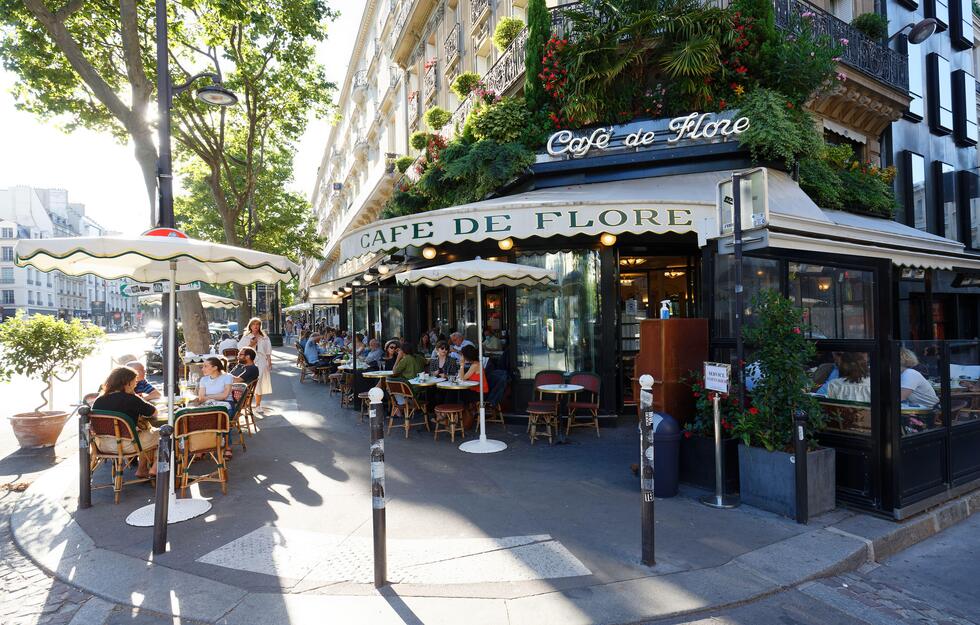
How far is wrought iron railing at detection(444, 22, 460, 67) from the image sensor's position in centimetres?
1656

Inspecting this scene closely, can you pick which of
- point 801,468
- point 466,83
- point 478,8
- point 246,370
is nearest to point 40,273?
point 478,8

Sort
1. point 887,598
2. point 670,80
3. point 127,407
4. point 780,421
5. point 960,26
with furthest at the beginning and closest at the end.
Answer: point 960,26, point 670,80, point 127,407, point 780,421, point 887,598

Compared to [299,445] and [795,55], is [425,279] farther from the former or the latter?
[795,55]

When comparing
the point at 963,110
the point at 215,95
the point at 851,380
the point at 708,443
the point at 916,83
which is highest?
the point at 916,83

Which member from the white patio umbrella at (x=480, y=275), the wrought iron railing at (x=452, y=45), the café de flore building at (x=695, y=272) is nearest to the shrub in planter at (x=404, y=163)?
the café de flore building at (x=695, y=272)

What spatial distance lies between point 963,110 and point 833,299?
1484 cm

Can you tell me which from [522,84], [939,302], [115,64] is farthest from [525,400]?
[939,302]

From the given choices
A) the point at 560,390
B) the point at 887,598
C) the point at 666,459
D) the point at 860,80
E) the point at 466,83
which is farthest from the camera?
the point at 466,83

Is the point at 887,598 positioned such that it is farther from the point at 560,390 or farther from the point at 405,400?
the point at 405,400

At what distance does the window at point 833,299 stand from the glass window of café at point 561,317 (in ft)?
11.7

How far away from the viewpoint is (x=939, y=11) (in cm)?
1513

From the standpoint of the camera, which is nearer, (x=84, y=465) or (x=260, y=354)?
(x=84, y=465)

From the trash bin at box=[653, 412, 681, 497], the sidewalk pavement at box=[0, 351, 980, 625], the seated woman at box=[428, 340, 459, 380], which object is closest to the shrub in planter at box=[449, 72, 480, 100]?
the seated woman at box=[428, 340, 459, 380]

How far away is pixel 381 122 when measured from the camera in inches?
1044
